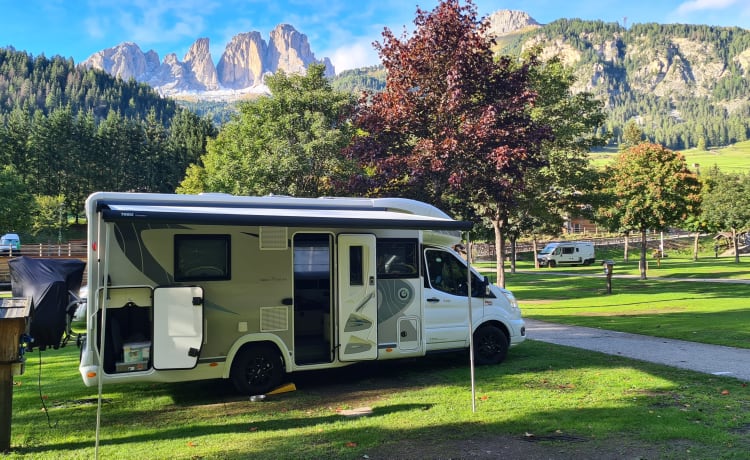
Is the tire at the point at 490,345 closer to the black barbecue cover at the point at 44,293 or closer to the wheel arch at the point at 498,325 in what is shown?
the wheel arch at the point at 498,325

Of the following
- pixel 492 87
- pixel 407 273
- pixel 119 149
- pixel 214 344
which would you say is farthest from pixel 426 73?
pixel 119 149

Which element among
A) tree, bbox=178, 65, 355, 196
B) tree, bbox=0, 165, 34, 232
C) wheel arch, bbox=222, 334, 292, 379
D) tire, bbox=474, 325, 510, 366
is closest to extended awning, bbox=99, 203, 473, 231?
wheel arch, bbox=222, 334, 292, 379

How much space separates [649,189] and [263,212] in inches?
997

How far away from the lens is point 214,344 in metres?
7.64

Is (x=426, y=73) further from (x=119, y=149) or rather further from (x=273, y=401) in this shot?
(x=119, y=149)

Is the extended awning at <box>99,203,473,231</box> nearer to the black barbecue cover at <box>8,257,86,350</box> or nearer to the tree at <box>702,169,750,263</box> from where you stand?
the black barbecue cover at <box>8,257,86,350</box>

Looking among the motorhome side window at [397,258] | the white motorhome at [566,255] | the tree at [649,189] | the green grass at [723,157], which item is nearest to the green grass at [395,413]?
the motorhome side window at [397,258]

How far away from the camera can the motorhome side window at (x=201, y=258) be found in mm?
7547

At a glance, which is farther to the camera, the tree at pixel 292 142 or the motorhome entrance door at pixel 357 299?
the tree at pixel 292 142

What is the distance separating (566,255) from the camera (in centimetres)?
4769

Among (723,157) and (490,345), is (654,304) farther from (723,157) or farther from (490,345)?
(723,157)

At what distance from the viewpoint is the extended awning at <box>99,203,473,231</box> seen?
19.5ft

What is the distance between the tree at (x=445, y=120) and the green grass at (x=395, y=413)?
5527mm

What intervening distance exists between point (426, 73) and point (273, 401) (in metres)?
9.45
